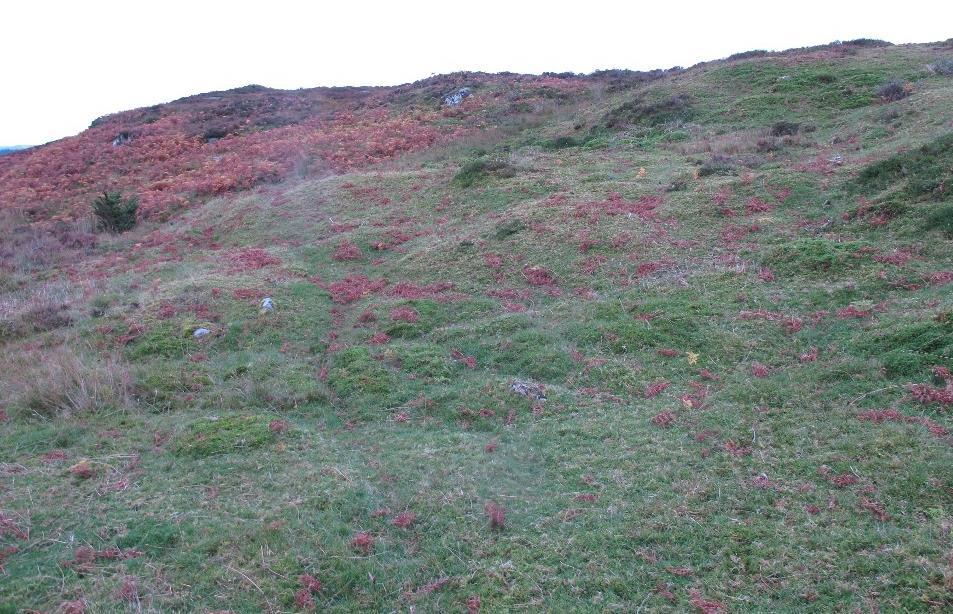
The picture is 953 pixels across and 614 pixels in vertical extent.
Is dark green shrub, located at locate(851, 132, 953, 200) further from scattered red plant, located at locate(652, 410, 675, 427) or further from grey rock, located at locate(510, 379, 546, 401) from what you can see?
grey rock, located at locate(510, 379, 546, 401)

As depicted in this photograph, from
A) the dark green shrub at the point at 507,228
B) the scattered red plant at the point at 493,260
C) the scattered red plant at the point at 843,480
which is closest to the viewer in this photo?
the scattered red plant at the point at 843,480

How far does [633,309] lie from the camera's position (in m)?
12.5

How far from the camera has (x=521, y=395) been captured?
10.1m

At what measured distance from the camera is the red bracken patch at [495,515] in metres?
6.85

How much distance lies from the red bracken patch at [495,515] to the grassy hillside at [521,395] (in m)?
0.04

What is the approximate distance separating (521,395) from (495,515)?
3264 mm

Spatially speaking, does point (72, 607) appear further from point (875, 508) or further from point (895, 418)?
point (895, 418)

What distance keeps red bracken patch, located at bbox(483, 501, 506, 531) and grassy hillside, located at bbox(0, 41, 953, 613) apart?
0.04 metres

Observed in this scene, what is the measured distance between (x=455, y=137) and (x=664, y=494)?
32.5 meters

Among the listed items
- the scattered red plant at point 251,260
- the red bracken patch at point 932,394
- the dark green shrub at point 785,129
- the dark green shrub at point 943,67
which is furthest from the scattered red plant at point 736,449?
the dark green shrub at point 943,67

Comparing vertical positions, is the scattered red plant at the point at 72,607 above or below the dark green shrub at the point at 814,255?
below

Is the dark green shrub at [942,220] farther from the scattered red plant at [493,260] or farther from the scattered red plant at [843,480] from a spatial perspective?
the scattered red plant at [493,260]

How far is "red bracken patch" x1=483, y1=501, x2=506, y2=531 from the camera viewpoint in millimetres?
6854

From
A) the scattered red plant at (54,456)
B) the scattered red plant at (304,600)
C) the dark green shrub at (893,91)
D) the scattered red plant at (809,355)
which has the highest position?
the dark green shrub at (893,91)
